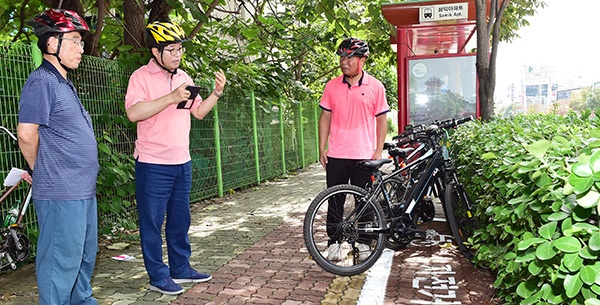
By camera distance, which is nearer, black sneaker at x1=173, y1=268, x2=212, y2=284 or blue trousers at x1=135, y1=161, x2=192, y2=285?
blue trousers at x1=135, y1=161, x2=192, y2=285

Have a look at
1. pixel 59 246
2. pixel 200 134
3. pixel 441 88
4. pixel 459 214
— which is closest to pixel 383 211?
pixel 459 214

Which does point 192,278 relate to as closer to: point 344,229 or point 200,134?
point 344,229

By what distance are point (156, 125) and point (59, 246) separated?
122cm

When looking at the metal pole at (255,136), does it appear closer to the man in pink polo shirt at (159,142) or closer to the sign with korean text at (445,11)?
the sign with korean text at (445,11)

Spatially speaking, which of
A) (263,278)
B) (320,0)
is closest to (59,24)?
(263,278)

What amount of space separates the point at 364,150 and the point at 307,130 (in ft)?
39.4

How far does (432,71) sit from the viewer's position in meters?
8.43

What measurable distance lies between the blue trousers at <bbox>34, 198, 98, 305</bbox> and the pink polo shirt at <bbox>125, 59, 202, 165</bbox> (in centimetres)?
86

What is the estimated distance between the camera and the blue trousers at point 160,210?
4.03 m

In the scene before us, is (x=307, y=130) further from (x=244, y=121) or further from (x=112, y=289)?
(x=112, y=289)

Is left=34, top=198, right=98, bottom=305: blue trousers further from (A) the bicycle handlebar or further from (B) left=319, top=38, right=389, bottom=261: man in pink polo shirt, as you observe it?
(A) the bicycle handlebar

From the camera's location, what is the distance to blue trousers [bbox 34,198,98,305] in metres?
3.11

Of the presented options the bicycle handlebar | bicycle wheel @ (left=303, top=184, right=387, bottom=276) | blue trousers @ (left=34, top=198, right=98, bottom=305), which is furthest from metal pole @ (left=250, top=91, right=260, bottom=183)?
blue trousers @ (left=34, top=198, right=98, bottom=305)

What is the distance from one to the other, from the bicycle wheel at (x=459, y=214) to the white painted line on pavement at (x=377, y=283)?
0.68 meters
